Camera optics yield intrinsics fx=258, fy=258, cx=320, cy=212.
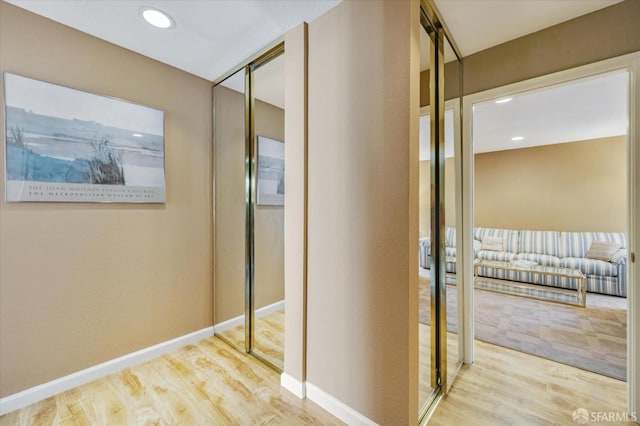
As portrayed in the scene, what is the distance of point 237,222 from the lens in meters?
2.34

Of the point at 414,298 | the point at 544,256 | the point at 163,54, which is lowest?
the point at 544,256

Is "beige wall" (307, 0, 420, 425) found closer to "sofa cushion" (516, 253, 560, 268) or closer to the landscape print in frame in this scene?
the landscape print in frame

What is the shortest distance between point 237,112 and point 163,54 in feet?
2.25

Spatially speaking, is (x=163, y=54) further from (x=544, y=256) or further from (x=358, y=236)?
(x=544, y=256)

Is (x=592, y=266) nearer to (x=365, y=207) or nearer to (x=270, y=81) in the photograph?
(x=365, y=207)

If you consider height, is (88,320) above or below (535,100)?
below

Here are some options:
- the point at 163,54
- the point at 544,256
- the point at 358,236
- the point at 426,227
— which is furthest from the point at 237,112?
the point at 544,256

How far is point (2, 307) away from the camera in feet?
5.10

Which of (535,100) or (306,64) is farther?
(535,100)

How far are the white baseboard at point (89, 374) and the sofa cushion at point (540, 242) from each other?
574 centimetres

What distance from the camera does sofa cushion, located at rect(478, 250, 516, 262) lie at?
4703 millimetres

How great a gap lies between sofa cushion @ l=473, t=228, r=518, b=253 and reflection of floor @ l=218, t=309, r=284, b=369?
178 inches

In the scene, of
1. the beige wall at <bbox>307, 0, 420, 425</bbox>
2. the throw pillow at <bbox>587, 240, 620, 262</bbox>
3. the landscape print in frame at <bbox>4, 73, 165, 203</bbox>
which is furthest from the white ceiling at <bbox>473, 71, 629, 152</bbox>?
the landscape print in frame at <bbox>4, 73, 165, 203</bbox>

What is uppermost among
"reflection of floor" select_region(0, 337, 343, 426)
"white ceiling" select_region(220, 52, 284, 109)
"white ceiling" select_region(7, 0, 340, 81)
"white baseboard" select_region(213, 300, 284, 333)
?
"white ceiling" select_region(7, 0, 340, 81)
